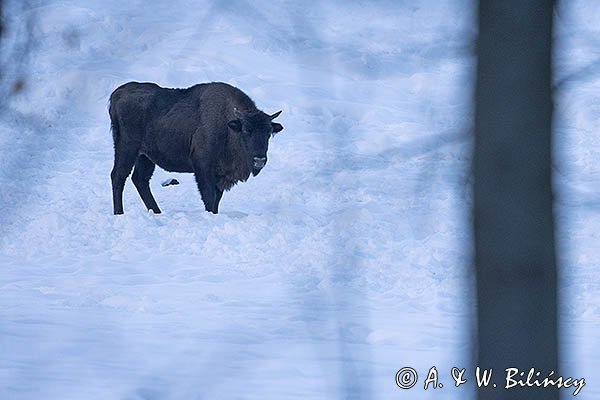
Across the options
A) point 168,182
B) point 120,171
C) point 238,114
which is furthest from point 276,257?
point 168,182

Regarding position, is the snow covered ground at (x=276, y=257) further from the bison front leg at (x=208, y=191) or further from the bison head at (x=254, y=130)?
the bison head at (x=254, y=130)

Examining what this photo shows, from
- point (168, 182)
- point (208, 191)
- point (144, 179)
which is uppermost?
point (208, 191)

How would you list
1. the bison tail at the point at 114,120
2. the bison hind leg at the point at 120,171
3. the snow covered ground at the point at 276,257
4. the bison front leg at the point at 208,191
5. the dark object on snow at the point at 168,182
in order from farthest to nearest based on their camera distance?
the dark object on snow at the point at 168,182, the bison tail at the point at 114,120, the bison hind leg at the point at 120,171, the bison front leg at the point at 208,191, the snow covered ground at the point at 276,257

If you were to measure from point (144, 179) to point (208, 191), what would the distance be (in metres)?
1.27

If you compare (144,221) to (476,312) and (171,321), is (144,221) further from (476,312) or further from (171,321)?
(476,312)

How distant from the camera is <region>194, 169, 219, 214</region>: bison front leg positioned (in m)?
13.7

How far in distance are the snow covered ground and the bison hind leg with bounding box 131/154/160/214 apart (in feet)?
2.68

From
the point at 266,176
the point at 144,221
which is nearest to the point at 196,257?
the point at 144,221

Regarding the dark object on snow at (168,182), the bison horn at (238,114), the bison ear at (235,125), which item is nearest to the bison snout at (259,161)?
the bison ear at (235,125)

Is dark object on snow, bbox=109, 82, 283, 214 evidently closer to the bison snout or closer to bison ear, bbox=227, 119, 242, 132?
bison ear, bbox=227, 119, 242, 132

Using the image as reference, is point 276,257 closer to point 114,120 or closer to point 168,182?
point 114,120

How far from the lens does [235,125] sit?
13438mm

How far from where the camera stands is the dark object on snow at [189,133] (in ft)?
45.3

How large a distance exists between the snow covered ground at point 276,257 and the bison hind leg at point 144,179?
32.2 inches
